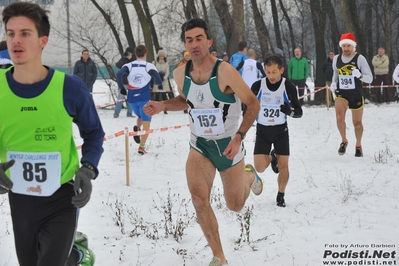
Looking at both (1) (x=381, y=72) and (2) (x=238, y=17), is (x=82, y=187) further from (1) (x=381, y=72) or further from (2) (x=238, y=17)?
(1) (x=381, y=72)

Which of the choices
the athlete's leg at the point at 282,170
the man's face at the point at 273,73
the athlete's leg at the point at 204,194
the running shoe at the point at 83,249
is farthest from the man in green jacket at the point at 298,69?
the running shoe at the point at 83,249

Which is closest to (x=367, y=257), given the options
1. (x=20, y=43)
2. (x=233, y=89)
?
(x=233, y=89)

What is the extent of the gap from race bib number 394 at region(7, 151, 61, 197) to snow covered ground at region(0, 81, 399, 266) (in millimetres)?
1925

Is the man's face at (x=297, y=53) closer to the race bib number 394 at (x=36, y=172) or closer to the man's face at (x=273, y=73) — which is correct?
the man's face at (x=273, y=73)

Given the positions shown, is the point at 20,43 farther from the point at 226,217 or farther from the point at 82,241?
the point at 226,217

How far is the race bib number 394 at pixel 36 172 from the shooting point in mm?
3383

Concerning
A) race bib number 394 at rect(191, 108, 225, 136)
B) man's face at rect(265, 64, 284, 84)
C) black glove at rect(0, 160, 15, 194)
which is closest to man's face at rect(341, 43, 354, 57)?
man's face at rect(265, 64, 284, 84)

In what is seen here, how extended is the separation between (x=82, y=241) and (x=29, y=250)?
1.59 ft

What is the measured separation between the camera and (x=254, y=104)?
494 cm

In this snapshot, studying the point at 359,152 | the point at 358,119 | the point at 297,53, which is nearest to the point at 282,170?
the point at 358,119

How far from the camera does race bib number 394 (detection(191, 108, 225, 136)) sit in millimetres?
5125

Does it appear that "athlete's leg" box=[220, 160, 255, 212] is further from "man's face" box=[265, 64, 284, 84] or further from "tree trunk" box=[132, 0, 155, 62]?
"tree trunk" box=[132, 0, 155, 62]

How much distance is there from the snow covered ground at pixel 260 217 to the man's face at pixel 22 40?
2359 millimetres

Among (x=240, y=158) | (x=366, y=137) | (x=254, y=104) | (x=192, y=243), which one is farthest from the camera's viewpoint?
(x=366, y=137)
